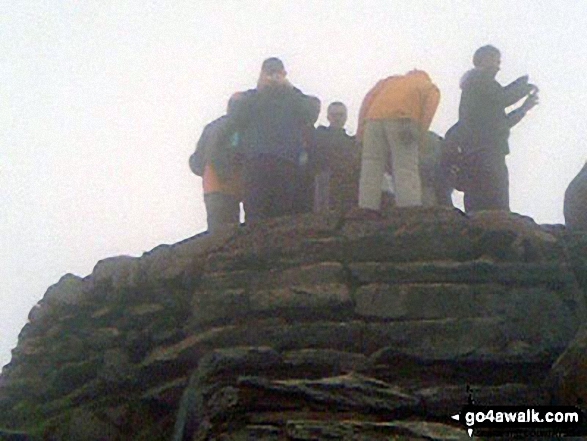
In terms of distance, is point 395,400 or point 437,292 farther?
point 437,292

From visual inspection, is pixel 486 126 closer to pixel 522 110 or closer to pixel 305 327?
pixel 522 110

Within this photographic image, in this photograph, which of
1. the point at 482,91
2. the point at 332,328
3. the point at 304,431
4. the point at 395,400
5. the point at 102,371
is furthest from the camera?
the point at 482,91

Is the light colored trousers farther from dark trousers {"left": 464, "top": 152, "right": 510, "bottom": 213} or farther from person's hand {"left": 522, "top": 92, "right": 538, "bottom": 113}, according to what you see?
person's hand {"left": 522, "top": 92, "right": 538, "bottom": 113}

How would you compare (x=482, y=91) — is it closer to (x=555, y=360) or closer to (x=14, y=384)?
(x=555, y=360)

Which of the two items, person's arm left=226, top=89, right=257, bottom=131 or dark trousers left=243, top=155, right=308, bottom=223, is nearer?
dark trousers left=243, top=155, right=308, bottom=223

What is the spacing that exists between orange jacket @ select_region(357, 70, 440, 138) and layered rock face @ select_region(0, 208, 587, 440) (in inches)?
52.2

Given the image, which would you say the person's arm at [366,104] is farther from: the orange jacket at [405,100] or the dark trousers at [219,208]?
the dark trousers at [219,208]

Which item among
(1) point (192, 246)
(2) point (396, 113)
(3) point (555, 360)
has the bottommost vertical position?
(3) point (555, 360)

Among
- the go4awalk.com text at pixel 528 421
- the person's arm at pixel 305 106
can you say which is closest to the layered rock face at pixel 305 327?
the go4awalk.com text at pixel 528 421

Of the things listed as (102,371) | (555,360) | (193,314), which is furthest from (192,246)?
(555,360)

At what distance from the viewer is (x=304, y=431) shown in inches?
312

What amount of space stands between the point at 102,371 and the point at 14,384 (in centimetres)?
146

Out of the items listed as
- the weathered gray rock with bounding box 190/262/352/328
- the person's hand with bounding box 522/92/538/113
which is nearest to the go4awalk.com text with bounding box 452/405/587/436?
the weathered gray rock with bounding box 190/262/352/328

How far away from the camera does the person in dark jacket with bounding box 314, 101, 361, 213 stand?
12.5m
